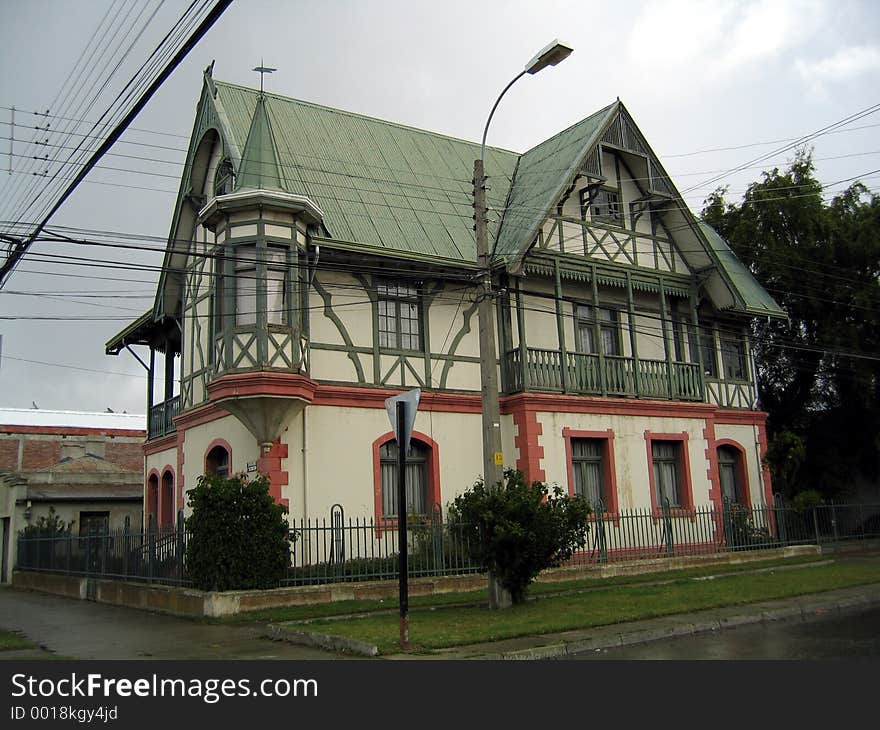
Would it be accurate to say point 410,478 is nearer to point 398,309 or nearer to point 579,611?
point 398,309

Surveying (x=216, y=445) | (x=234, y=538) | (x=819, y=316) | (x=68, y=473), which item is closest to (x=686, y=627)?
(x=234, y=538)

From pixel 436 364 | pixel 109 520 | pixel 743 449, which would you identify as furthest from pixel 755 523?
pixel 109 520

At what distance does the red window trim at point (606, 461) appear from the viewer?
20.9m

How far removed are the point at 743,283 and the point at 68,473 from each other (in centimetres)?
2452

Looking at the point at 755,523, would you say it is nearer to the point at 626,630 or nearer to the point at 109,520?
the point at 626,630

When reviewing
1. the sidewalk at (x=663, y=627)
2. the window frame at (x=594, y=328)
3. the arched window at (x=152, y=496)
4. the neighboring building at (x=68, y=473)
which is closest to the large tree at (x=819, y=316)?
the window frame at (x=594, y=328)

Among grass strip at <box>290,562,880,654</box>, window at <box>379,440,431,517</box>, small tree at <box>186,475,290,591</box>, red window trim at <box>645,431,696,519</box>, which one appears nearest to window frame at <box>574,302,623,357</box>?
red window trim at <box>645,431,696,519</box>

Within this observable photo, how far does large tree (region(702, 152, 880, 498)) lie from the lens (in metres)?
28.2

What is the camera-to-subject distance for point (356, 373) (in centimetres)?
1898

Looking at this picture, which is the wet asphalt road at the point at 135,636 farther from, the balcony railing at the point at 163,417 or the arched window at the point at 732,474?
the arched window at the point at 732,474

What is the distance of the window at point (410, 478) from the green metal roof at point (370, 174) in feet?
14.8

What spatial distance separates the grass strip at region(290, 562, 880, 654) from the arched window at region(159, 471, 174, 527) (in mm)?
11775

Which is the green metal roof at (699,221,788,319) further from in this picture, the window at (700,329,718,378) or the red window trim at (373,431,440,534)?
→ the red window trim at (373,431,440,534)

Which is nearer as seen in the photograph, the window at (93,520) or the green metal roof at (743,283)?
the green metal roof at (743,283)
